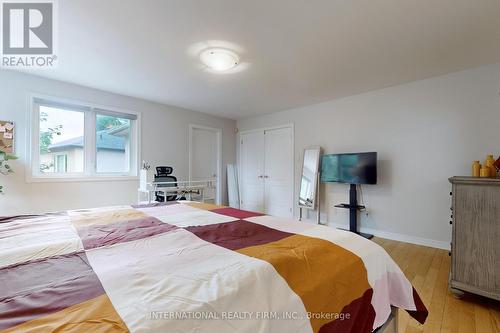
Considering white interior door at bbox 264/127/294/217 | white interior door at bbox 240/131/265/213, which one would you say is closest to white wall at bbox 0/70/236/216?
white interior door at bbox 240/131/265/213

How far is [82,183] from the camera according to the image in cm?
348

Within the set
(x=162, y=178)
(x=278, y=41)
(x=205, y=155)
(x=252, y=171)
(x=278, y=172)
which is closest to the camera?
(x=278, y=41)

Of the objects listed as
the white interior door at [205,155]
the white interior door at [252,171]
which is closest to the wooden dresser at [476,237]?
the white interior door at [252,171]

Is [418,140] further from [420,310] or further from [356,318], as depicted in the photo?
[356,318]

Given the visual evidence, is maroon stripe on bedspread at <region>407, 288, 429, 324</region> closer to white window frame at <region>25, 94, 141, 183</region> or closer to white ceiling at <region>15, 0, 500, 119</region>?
white ceiling at <region>15, 0, 500, 119</region>

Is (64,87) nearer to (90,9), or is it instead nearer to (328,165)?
(90,9)

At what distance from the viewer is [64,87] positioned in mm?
3346

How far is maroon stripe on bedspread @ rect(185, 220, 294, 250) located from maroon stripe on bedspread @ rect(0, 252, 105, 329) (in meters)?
0.51

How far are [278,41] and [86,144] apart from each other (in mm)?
3291

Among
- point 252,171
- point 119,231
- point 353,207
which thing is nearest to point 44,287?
point 119,231

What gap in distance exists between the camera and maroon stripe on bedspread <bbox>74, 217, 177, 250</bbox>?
111 centimetres

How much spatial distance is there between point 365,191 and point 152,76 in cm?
370

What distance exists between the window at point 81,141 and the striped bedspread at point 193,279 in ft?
7.96

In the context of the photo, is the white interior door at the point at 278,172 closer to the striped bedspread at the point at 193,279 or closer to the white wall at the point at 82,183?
the white wall at the point at 82,183
